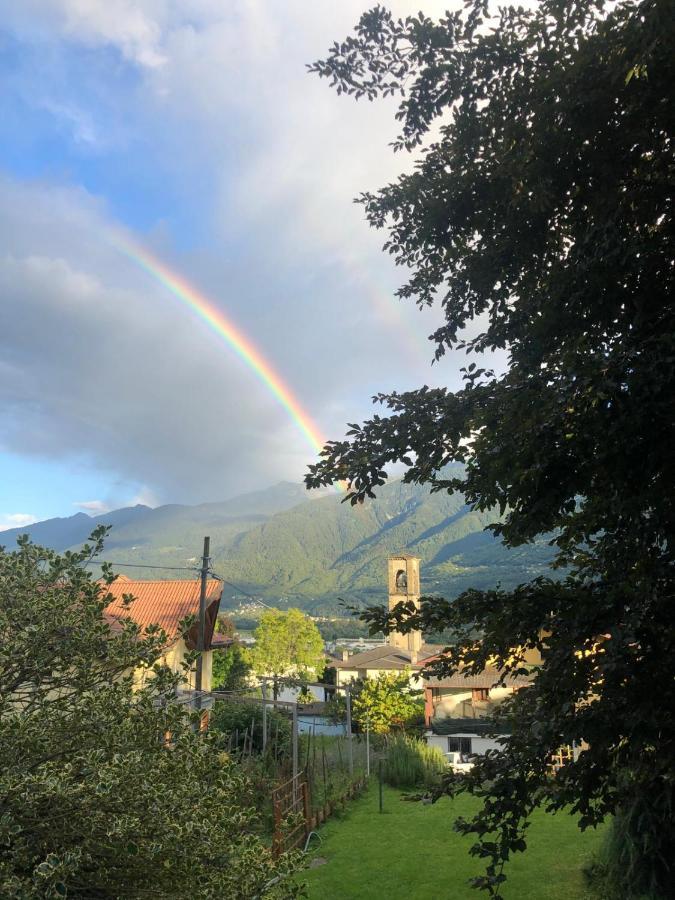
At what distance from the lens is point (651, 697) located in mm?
3791

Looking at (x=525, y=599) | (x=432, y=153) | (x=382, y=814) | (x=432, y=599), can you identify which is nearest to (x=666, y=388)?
(x=525, y=599)

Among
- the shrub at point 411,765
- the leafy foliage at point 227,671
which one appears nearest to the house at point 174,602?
the shrub at point 411,765

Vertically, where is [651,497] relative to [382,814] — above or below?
above

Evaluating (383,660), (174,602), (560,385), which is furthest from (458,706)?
(560,385)

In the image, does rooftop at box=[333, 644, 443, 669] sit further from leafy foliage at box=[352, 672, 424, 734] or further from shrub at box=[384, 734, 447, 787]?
shrub at box=[384, 734, 447, 787]

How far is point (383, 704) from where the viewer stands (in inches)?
1095

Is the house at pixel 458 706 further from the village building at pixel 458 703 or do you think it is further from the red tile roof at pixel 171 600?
the red tile roof at pixel 171 600

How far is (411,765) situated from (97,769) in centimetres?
1871

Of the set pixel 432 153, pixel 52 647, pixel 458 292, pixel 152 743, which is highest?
pixel 432 153

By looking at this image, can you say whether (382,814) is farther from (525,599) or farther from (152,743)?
(152,743)

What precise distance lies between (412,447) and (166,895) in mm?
3209

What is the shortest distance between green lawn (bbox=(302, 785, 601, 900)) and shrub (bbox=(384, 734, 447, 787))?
230 centimetres

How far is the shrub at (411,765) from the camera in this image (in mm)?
18938

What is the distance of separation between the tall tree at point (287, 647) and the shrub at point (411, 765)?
1447 inches
